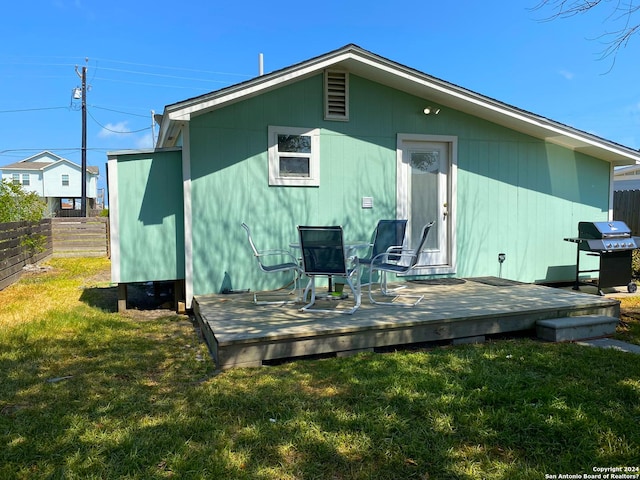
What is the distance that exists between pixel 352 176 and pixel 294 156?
903 millimetres

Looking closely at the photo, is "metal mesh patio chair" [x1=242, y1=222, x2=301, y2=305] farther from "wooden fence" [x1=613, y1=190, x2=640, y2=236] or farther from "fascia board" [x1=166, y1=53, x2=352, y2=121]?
"wooden fence" [x1=613, y1=190, x2=640, y2=236]

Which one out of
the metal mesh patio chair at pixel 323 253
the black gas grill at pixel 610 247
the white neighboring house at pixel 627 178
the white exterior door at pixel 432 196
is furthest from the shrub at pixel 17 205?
the white neighboring house at pixel 627 178

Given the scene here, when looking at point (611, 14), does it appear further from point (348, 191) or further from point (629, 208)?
point (629, 208)

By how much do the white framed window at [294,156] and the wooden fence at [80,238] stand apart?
9.33 m

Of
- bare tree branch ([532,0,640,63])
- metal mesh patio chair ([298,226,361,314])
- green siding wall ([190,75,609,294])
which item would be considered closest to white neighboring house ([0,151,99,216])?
green siding wall ([190,75,609,294])

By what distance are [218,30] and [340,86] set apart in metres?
16.5

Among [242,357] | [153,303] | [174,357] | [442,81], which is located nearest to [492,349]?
[242,357]

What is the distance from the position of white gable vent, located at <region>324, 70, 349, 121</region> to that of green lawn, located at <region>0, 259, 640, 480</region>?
3.67 metres

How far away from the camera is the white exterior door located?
6715 millimetres

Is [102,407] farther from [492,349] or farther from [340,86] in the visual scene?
[340,86]

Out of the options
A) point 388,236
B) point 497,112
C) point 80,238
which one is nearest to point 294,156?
point 388,236

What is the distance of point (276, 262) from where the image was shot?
6141 millimetres

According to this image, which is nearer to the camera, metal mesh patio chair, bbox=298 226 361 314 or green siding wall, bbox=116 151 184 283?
metal mesh patio chair, bbox=298 226 361 314

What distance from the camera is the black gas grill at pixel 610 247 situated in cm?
652
